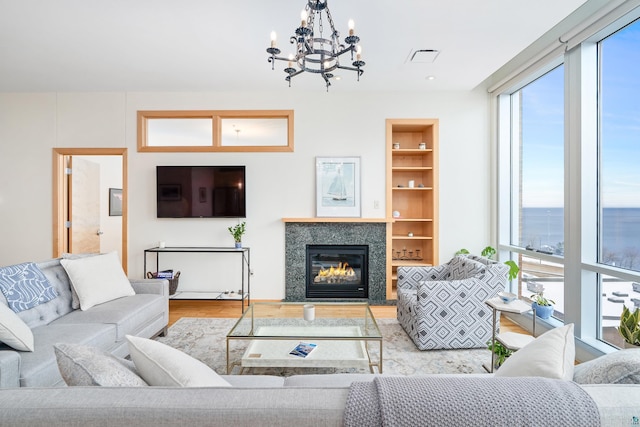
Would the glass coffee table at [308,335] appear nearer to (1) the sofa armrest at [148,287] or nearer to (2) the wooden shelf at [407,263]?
(1) the sofa armrest at [148,287]

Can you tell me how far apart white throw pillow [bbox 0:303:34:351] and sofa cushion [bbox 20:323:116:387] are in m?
0.05

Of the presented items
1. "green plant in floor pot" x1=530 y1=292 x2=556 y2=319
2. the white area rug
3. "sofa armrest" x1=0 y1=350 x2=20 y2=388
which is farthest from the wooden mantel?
"sofa armrest" x1=0 y1=350 x2=20 y2=388

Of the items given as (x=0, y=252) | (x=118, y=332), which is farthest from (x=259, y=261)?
(x=0, y=252)

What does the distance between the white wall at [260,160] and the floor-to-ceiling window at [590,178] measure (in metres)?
0.87

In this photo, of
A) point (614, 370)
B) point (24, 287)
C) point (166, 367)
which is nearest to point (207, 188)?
point (24, 287)

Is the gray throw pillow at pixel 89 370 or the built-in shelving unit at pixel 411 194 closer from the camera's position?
the gray throw pillow at pixel 89 370

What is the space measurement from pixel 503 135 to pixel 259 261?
11.4 feet

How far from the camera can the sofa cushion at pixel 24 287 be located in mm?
A: 2182

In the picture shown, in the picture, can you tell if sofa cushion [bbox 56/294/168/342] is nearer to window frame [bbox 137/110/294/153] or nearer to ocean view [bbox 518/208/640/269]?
window frame [bbox 137/110/294/153]

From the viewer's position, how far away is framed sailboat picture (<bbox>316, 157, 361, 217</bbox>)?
4.31 m

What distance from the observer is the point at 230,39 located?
9.61ft

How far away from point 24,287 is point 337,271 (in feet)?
10.2

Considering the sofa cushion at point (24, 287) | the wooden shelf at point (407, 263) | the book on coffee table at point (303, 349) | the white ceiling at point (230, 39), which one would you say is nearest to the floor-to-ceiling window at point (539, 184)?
the white ceiling at point (230, 39)

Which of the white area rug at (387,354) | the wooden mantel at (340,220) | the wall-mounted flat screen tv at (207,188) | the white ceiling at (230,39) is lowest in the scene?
the white area rug at (387,354)
